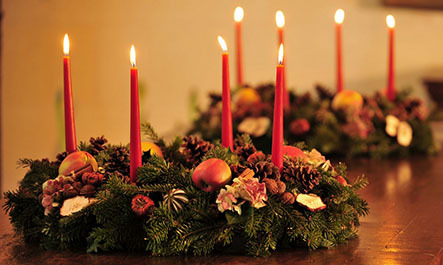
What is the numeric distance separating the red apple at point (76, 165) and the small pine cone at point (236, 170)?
0.19 m

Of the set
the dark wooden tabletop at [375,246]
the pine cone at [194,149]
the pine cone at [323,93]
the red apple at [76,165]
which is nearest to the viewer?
the dark wooden tabletop at [375,246]

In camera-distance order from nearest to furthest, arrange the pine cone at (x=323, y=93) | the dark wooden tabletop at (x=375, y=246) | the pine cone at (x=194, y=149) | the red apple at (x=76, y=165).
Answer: the dark wooden tabletop at (x=375, y=246) → the red apple at (x=76, y=165) → the pine cone at (x=194, y=149) → the pine cone at (x=323, y=93)

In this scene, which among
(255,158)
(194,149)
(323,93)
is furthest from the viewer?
(323,93)

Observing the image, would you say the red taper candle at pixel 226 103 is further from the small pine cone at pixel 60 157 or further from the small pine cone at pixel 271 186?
the small pine cone at pixel 60 157

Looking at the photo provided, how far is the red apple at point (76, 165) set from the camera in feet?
3.09

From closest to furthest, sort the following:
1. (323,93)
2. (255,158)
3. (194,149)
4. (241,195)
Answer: (241,195) → (255,158) → (194,149) → (323,93)

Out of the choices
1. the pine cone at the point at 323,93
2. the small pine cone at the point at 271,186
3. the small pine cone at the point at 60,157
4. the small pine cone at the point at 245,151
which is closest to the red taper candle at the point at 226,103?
the small pine cone at the point at 245,151

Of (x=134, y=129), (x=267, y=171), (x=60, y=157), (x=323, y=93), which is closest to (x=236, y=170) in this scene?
(x=267, y=171)

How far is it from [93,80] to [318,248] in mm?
2447

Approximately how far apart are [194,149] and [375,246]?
1.04 ft

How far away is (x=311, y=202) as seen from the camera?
89 cm

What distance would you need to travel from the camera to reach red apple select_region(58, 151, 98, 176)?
0.94m

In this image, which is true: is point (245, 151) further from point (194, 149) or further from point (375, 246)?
point (375, 246)

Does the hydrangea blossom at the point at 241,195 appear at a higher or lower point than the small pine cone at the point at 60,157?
lower
